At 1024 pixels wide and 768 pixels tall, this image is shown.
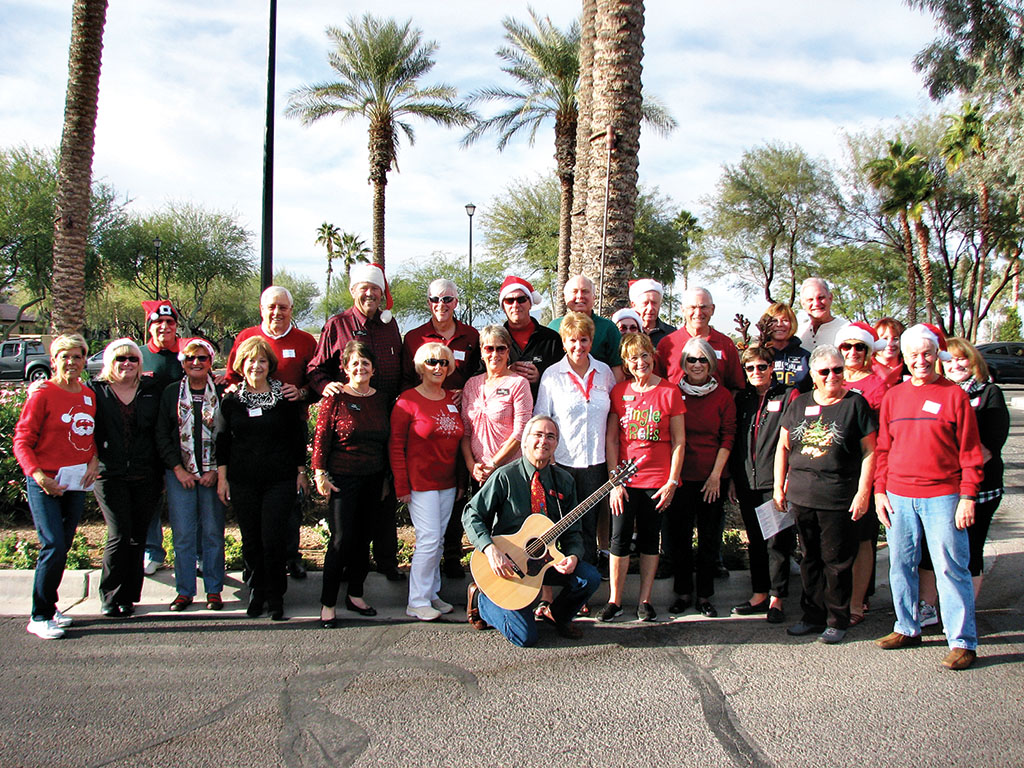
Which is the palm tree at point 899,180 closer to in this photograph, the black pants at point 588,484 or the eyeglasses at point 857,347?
the eyeglasses at point 857,347

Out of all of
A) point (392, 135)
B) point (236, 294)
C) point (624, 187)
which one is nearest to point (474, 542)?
point (624, 187)

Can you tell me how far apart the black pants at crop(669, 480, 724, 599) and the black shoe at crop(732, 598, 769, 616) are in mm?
198

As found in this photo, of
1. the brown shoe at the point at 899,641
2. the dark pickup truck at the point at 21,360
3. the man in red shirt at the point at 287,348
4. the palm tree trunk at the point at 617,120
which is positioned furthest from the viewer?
the dark pickup truck at the point at 21,360

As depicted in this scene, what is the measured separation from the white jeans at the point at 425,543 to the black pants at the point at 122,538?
6.14ft

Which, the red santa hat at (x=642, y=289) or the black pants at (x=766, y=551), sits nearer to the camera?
the black pants at (x=766, y=551)

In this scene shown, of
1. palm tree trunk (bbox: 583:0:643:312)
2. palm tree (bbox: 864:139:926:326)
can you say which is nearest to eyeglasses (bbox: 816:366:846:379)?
palm tree trunk (bbox: 583:0:643:312)

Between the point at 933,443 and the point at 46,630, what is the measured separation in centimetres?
553

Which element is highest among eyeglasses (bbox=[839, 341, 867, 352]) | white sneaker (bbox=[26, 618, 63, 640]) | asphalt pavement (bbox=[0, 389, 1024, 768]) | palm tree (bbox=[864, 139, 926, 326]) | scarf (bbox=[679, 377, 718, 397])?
palm tree (bbox=[864, 139, 926, 326])

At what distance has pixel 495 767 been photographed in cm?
304

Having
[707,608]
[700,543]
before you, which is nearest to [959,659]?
[707,608]

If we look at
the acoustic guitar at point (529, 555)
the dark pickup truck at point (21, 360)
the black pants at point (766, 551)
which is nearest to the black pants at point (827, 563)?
the black pants at point (766, 551)

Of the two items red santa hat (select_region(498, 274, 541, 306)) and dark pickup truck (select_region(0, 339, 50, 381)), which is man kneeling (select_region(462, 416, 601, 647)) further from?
dark pickup truck (select_region(0, 339, 50, 381))

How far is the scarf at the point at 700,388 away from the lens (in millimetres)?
4965

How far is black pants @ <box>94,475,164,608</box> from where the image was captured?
15.6 feet
